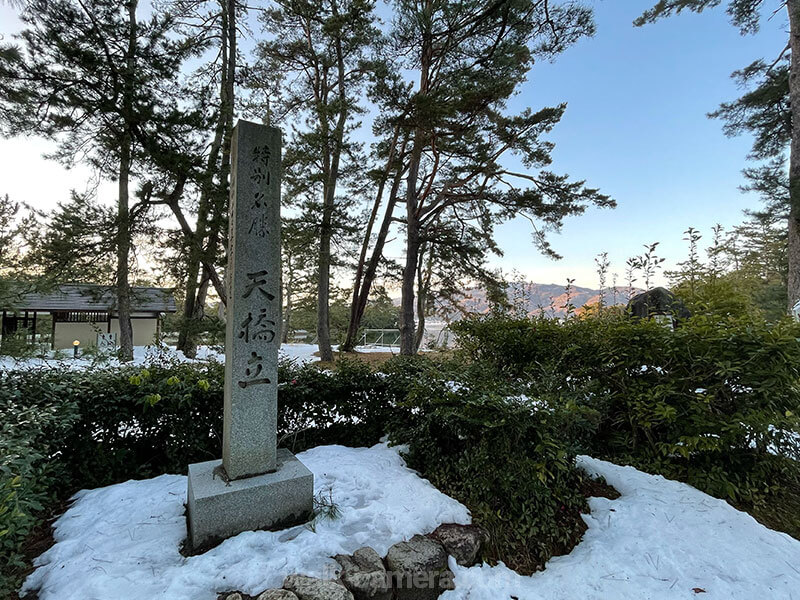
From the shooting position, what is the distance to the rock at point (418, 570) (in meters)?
1.86

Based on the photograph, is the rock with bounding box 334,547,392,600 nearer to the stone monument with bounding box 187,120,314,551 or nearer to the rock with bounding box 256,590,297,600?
the rock with bounding box 256,590,297,600

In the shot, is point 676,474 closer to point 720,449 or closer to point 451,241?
point 720,449

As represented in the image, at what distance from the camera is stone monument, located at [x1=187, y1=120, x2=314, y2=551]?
2.23 m

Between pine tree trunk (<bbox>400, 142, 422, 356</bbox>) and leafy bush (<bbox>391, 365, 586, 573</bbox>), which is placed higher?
pine tree trunk (<bbox>400, 142, 422, 356</bbox>)

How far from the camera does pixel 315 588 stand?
1684 mm

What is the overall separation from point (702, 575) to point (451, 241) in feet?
30.0

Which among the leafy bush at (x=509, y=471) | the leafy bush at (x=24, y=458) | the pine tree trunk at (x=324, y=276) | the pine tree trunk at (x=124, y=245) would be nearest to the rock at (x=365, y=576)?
the leafy bush at (x=509, y=471)

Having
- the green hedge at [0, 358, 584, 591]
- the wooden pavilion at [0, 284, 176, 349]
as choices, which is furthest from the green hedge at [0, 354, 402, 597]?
the wooden pavilion at [0, 284, 176, 349]

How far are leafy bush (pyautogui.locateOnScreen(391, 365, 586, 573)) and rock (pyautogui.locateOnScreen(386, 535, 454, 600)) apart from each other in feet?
1.33

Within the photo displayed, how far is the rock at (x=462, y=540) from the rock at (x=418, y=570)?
0.07 m

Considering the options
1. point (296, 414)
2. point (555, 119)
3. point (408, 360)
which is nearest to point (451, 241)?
point (555, 119)

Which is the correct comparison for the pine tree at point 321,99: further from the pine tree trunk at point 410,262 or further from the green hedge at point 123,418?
the green hedge at point 123,418

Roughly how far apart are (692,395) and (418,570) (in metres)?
2.68

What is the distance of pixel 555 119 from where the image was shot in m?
8.36
